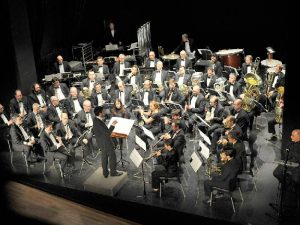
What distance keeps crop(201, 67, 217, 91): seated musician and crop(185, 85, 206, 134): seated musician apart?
118 cm

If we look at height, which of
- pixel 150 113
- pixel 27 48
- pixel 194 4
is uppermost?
pixel 194 4

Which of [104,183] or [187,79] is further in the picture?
[187,79]

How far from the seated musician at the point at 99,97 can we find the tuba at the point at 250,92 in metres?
3.75

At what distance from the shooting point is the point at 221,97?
10203mm

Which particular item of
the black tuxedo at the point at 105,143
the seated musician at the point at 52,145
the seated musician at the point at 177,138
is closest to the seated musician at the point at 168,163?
the seated musician at the point at 177,138

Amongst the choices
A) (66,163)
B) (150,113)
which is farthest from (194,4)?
(66,163)

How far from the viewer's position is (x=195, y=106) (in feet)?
33.3

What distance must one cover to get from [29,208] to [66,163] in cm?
708

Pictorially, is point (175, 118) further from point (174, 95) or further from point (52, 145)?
point (52, 145)

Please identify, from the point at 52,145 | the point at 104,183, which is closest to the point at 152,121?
the point at 104,183

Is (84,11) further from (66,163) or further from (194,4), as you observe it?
(66,163)

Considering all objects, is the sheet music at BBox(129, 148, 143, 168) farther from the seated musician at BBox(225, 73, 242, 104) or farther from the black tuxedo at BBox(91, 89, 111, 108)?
the seated musician at BBox(225, 73, 242, 104)

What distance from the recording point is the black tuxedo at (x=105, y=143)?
7.86m

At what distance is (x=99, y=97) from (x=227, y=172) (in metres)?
5.09
